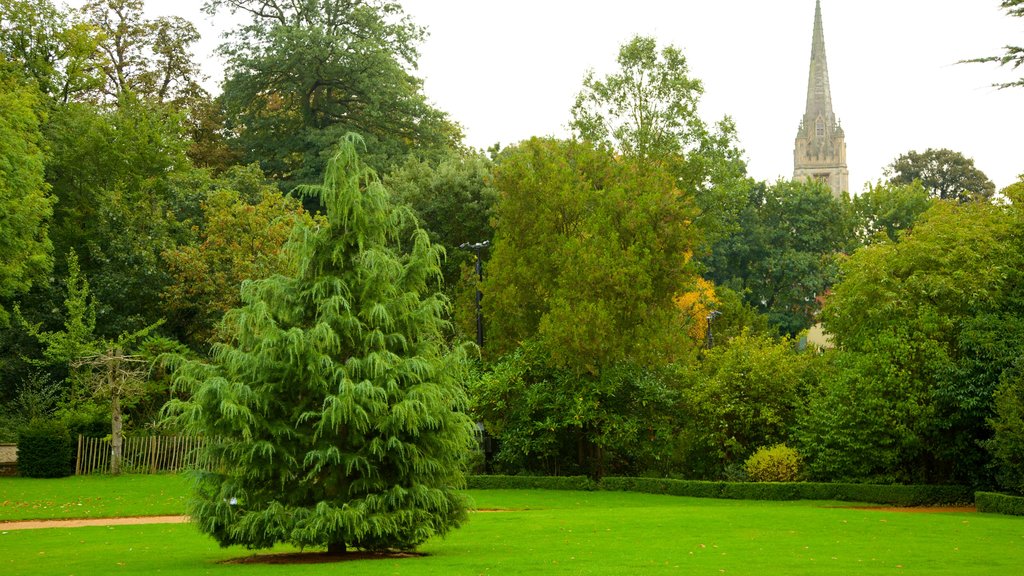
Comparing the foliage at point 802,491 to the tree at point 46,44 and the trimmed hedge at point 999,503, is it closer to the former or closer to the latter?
the trimmed hedge at point 999,503

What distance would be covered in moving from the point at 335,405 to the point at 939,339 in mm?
22505

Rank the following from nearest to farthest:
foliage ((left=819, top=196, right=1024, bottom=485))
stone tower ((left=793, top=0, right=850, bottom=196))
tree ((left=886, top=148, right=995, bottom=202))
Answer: foliage ((left=819, top=196, right=1024, bottom=485)) < tree ((left=886, top=148, right=995, bottom=202)) < stone tower ((left=793, top=0, right=850, bottom=196))

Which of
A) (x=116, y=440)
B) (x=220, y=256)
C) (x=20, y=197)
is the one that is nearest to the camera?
(x=116, y=440)

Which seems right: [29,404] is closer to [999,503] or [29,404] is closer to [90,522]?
[90,522]

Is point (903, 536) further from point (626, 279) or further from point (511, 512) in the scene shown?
point (626, 279)

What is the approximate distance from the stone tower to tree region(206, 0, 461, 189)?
3076 inches

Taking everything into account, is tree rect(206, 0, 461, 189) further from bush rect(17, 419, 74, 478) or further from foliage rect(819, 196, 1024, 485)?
foliage rect(819, 196, 1024, 485)

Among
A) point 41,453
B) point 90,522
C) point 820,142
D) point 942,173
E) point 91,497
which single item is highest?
point 820,142

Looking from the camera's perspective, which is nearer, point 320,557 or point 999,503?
point 320,557

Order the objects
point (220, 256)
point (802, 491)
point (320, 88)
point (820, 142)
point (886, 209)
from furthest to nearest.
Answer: point (820, 142)
point (886, 209)
point (320, 88)
point (220, 256)
point (802, 491)

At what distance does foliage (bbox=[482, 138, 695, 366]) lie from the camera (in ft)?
125

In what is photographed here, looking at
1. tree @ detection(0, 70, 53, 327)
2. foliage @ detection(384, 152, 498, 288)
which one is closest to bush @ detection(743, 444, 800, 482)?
foliage @ detection(384, 152, 498, 288)

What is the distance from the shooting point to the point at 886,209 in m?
70.6

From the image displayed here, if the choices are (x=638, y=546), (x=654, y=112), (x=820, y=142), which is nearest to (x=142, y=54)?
(x=654, y=112)
